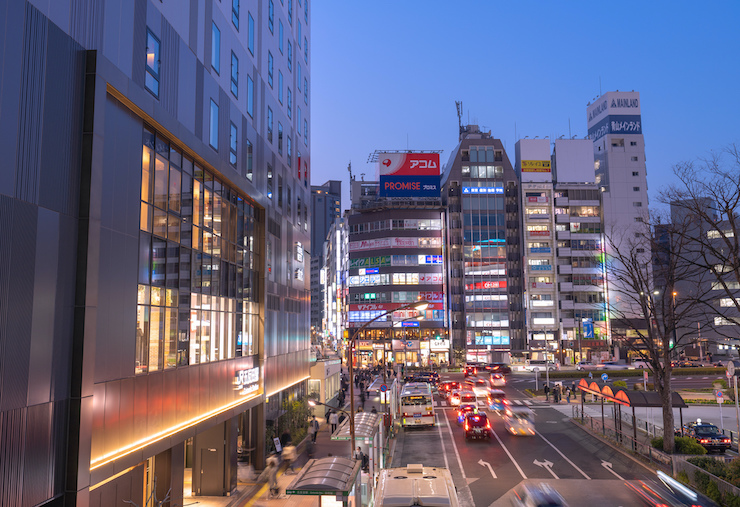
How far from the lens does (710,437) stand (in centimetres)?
3128

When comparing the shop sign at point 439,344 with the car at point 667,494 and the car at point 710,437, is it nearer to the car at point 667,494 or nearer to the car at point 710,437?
the car at point 710,437

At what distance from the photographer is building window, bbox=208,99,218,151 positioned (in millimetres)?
22906

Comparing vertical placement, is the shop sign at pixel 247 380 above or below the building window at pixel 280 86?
below

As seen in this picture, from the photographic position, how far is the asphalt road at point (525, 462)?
72.3 ft

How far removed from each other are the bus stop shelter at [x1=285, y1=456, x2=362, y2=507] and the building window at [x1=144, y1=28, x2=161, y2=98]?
12145mm

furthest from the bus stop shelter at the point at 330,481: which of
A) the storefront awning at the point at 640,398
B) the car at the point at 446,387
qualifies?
the car at the point at 446,387

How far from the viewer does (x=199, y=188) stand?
21844mm

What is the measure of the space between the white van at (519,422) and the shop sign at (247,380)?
1748 centimetres

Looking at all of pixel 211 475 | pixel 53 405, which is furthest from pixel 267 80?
pixel 53 405

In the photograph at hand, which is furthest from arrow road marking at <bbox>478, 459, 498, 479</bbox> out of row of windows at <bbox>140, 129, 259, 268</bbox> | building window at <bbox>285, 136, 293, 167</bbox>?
building window at <bbox>285, 136, 293, 167</bbox>

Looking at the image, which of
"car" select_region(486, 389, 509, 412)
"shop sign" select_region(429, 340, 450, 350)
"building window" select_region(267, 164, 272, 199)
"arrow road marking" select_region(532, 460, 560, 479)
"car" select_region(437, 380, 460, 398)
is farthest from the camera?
"shop sign" select_region(429, 340, 450, 350)

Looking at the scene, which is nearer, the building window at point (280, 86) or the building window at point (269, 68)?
the building window at point (269, 68)

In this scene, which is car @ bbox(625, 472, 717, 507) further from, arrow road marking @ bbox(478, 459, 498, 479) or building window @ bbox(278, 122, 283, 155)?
building window @ bbox(278, 122, 283, 155)

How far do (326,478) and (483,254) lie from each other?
94.1 m
